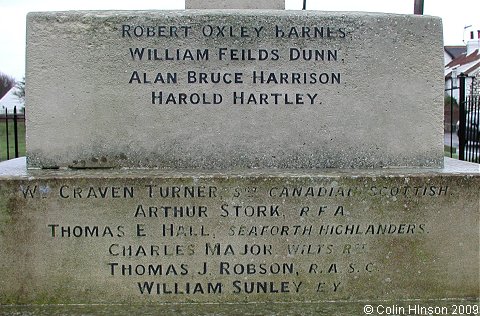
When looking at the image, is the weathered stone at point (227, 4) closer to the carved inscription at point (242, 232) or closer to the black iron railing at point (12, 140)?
the carved inscription at point (242, 232)

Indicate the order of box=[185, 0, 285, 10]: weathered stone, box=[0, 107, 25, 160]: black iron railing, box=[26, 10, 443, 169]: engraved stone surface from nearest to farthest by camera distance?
box=[26, 10, 443, 169]: engraved stone surface, box=[185, 0, 285, 10]: weathered stone, box=[0, 107, 25, 160]: black iron railing

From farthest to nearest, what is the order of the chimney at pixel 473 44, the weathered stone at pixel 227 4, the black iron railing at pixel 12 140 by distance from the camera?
1. the chimney at pixel 473 44
2. the black iron railing at pixel 12 140
3. the weathered stone at pixel 227 4

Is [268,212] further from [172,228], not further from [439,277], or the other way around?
[439,277]

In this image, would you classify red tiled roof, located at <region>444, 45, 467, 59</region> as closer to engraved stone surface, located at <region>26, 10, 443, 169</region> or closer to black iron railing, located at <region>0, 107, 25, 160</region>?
black iron railing, located at <region>0, 107, 25, 160</region>

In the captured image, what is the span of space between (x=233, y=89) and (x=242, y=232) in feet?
3.20

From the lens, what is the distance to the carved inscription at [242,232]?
153 inches

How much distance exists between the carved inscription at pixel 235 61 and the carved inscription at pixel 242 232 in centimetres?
71

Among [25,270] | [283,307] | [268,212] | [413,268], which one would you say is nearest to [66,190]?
[25,270]

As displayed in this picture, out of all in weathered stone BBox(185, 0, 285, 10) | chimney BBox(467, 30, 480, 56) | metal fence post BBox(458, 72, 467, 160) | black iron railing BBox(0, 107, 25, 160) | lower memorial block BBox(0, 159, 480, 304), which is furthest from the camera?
chimney BBox(467, 30, 480, 56)

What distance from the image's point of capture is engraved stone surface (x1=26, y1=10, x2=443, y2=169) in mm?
4242

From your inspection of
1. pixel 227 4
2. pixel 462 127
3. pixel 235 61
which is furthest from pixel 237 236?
pixel 462 127

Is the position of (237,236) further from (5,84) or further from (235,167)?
(5,84)

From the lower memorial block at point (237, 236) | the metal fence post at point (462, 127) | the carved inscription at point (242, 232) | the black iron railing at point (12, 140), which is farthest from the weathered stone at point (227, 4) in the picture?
the metal fence post at point (462, 127)

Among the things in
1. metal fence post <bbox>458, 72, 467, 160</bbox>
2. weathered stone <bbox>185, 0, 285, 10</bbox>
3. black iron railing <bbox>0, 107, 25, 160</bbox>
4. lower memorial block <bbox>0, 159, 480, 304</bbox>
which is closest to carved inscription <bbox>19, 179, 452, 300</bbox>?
lower memorial block <bbox>0, 159, 480, 304</bbox>
